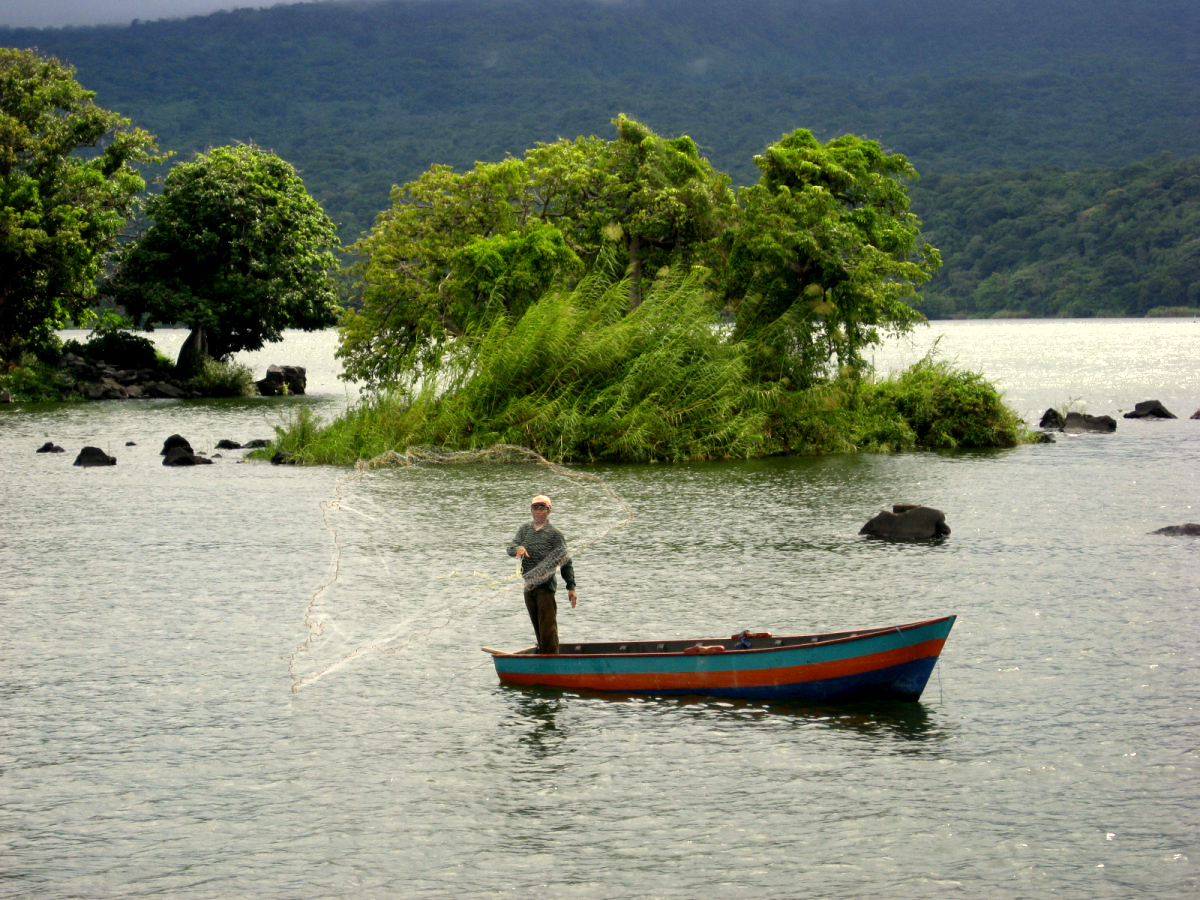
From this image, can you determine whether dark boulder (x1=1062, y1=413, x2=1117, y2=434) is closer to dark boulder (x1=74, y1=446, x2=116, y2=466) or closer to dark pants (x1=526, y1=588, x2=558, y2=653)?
dark boulder (x1=74, y1=446, x2=116, y2=466)

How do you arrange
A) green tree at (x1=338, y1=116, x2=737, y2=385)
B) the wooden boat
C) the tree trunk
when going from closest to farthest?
the wooden boat
green tree at (x1=338, y1=116, x2=737, y2=385)
the tree trunk

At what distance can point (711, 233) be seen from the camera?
2072 inches

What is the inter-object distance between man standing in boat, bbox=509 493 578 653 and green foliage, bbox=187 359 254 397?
64.5 meters

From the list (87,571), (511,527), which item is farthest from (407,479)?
(87,571)

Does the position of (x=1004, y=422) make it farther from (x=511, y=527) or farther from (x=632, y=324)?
(x=511, y=527)

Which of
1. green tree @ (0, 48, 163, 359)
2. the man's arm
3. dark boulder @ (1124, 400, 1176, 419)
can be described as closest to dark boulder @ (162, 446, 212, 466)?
green tree @ (0, 48, 163, 359)

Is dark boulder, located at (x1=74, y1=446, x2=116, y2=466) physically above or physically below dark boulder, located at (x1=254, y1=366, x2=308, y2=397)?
below

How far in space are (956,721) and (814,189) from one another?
3416 centimetres

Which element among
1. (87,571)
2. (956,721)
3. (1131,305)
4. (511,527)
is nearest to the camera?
(956,721)

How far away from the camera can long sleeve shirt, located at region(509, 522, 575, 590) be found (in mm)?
17234

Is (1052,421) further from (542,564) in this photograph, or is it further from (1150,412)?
(542,564)

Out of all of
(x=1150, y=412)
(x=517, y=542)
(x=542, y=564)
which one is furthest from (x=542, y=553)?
(x=1150, y=412)

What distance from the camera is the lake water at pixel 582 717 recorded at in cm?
1230

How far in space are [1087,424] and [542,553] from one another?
144ft
